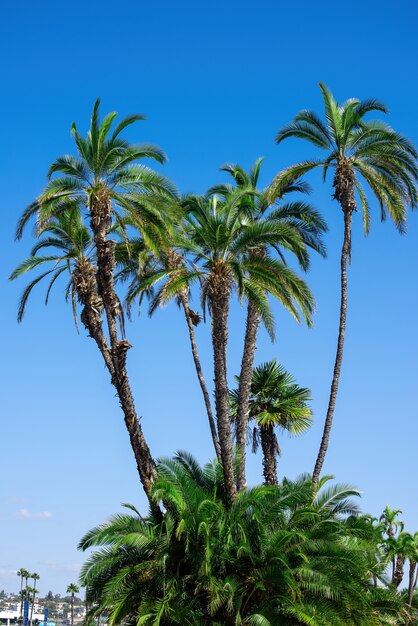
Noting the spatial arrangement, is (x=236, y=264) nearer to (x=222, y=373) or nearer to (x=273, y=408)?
(x=222, y=373)

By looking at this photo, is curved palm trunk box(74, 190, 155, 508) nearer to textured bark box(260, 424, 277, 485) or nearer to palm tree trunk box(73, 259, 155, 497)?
palm tree trunk box(73, 259, 155, 497)

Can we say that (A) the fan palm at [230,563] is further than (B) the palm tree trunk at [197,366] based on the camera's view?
No

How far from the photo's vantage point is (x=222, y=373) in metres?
30.9

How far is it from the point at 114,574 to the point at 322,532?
6.54 m

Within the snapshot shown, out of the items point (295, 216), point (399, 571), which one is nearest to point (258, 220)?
point (295, 216)

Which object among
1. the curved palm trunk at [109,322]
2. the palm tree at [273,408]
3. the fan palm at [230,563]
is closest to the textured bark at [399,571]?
the palm tree at [273,408]

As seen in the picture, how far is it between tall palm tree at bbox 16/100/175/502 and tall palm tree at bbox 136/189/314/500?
1565mm

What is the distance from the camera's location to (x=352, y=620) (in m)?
27.4

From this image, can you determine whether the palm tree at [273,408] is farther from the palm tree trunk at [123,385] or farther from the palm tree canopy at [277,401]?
the palm tree trunk at [123,385]

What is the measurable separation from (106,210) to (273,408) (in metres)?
14.9

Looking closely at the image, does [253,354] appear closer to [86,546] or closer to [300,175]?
[300,175]

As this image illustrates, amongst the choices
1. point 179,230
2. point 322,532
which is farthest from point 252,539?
point 179,230

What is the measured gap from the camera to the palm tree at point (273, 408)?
40.5 meters

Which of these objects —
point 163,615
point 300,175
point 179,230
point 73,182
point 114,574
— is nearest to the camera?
point 163,615
